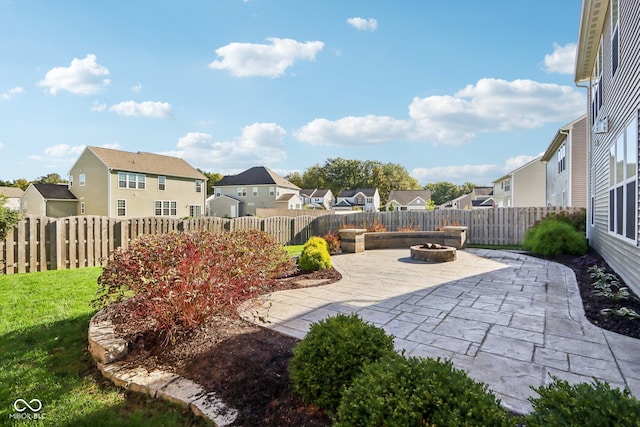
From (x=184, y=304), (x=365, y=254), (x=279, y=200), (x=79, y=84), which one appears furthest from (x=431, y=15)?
(x=279, y=200)

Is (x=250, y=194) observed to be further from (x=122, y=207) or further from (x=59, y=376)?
(x=59, y=376)

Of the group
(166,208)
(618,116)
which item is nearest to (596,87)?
(618,116)

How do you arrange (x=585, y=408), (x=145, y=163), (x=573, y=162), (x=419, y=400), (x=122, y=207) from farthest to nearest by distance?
1. (x=145, y=163)
2. (x=122, y=207)
3. (x=573, y=162)
4. (x=419, y=400)
5. (x=585, y=408)

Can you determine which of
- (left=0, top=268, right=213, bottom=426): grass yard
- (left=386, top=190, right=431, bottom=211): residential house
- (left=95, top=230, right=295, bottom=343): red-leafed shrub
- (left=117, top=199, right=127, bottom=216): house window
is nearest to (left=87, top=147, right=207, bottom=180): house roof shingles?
(left=117, top=199, right=127, bottom=216): house window

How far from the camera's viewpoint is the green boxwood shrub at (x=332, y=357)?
6.50 ft

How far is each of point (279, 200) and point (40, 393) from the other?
3463cm

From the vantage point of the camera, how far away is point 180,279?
290 centimetres

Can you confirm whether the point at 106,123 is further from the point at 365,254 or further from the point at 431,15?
the point at 431,15

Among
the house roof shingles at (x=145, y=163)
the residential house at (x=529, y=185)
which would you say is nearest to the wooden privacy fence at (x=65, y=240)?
the house roof shingles at (x=145, y=163)

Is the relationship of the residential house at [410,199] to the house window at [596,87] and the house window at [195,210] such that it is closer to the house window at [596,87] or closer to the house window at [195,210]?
the house window at [195,210]

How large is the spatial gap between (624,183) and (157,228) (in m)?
11.0

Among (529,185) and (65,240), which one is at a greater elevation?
(529,185)

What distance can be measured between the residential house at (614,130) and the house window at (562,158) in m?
6.72

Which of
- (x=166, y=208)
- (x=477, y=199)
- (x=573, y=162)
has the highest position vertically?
(x=573, y=162)
